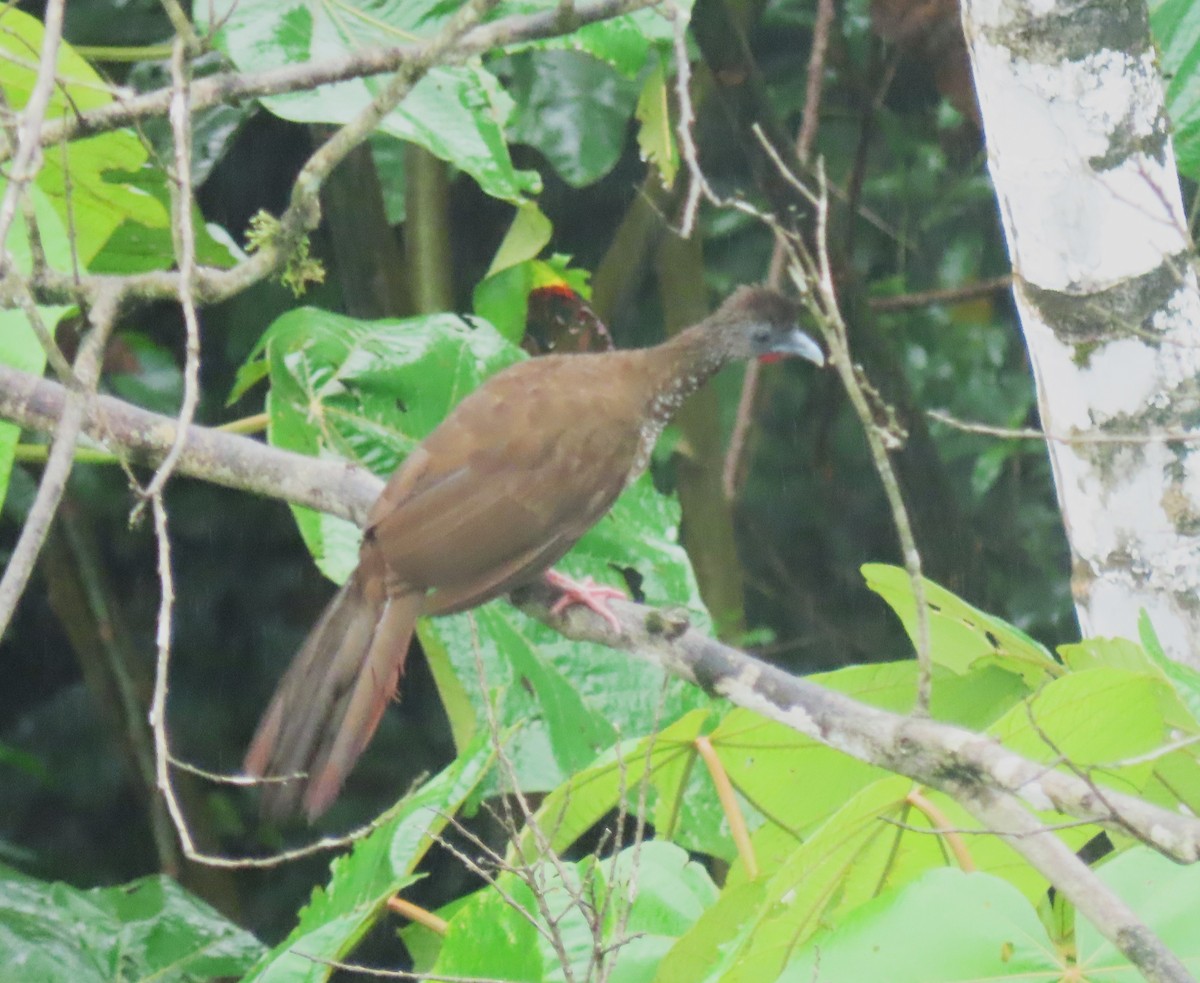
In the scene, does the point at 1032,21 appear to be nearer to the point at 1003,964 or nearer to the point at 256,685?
the point at 1003,964

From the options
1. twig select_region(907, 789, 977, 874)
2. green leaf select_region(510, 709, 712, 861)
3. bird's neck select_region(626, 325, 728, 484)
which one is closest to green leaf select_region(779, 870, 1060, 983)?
twig select_region(907, 789, 977, 874)

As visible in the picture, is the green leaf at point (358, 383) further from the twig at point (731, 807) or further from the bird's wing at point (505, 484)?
the twig at point (731, 807)

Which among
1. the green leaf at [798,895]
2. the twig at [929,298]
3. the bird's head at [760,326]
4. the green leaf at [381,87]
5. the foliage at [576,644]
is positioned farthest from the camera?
the twig at [929,298]

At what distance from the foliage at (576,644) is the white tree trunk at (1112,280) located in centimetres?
16

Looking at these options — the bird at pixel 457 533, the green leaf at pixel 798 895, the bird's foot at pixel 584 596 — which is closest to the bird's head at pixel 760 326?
the bird at pixel 457 533

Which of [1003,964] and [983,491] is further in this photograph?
[983,491]

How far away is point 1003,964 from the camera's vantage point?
4.23 ft

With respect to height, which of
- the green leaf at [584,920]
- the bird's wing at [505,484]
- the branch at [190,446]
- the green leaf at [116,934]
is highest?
the branch at [190,446]

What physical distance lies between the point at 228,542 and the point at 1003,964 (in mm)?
2573

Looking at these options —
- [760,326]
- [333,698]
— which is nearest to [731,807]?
[333,698]

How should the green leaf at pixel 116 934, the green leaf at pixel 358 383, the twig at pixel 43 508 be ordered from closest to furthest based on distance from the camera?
the twig at pixel 43 508, the green leaf at pixel 116 934, the green leaf at pixel 358 383

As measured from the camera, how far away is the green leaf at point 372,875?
1.59 meters

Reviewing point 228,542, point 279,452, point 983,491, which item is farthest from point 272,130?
point 983,491

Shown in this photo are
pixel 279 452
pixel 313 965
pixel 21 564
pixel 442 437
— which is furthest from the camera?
pixel 442 437
